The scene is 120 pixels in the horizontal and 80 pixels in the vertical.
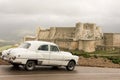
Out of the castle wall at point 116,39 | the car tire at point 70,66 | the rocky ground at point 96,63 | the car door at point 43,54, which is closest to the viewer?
the car door at point 43,54

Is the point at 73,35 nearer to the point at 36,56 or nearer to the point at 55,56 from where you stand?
the point at 55,56

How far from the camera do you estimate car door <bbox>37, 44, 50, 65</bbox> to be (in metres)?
18.8

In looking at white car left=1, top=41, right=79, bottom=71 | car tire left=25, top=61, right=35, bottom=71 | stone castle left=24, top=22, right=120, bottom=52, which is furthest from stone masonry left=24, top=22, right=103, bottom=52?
car tire left=25, top=61, right=35, bottom=71

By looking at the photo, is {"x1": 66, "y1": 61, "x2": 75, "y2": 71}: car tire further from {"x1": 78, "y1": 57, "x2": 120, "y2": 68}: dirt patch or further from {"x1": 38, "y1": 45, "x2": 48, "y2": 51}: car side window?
{"x1": 78, "y1": 57, "x2": 120, "y2": 68}: dirt patch

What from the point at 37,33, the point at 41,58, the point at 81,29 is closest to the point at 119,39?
the point at 81,29

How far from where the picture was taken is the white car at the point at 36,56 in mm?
17891

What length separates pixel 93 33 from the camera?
115 metres

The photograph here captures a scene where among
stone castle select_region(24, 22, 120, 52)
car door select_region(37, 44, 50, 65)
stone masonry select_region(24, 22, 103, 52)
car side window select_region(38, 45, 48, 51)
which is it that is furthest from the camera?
stone castle select_region(24, 22, 120, 52)

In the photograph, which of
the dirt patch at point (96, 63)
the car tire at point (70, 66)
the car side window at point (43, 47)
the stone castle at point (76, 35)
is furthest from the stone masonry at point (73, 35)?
the car side window at point (43, 47)

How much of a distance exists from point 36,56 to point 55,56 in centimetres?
135

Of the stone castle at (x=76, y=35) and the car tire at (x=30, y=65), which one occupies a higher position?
the stone castle at (x=76, y=35)

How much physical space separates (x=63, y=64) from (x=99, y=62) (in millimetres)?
6574

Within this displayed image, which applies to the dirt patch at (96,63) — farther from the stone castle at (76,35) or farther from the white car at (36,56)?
the stone castle at (76,35)

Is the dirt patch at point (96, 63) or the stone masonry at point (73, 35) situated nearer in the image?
the dirt patch at point (96, 63)
